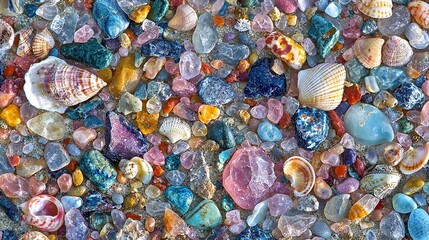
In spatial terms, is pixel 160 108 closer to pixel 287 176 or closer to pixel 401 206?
pixel 287 176

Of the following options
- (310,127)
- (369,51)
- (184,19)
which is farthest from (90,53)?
(369,51)

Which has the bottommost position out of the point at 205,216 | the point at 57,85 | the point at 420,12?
the point at 205,216

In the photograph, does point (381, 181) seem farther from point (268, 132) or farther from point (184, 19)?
point (184, 19)

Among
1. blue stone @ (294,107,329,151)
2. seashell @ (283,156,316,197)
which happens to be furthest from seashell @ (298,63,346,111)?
seashell @ (283,156,316,197)

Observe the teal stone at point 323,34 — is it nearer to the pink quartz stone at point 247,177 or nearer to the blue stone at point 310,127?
the blue stone at point 310,127

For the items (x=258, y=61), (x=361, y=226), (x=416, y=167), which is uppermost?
(x=258, y=61)

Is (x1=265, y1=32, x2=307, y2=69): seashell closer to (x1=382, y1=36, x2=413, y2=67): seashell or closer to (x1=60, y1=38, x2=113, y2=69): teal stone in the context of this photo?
(x1=382, y1=36, x2=413, y2=67): seashell

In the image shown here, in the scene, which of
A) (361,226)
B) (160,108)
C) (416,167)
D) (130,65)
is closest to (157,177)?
(160,108)
